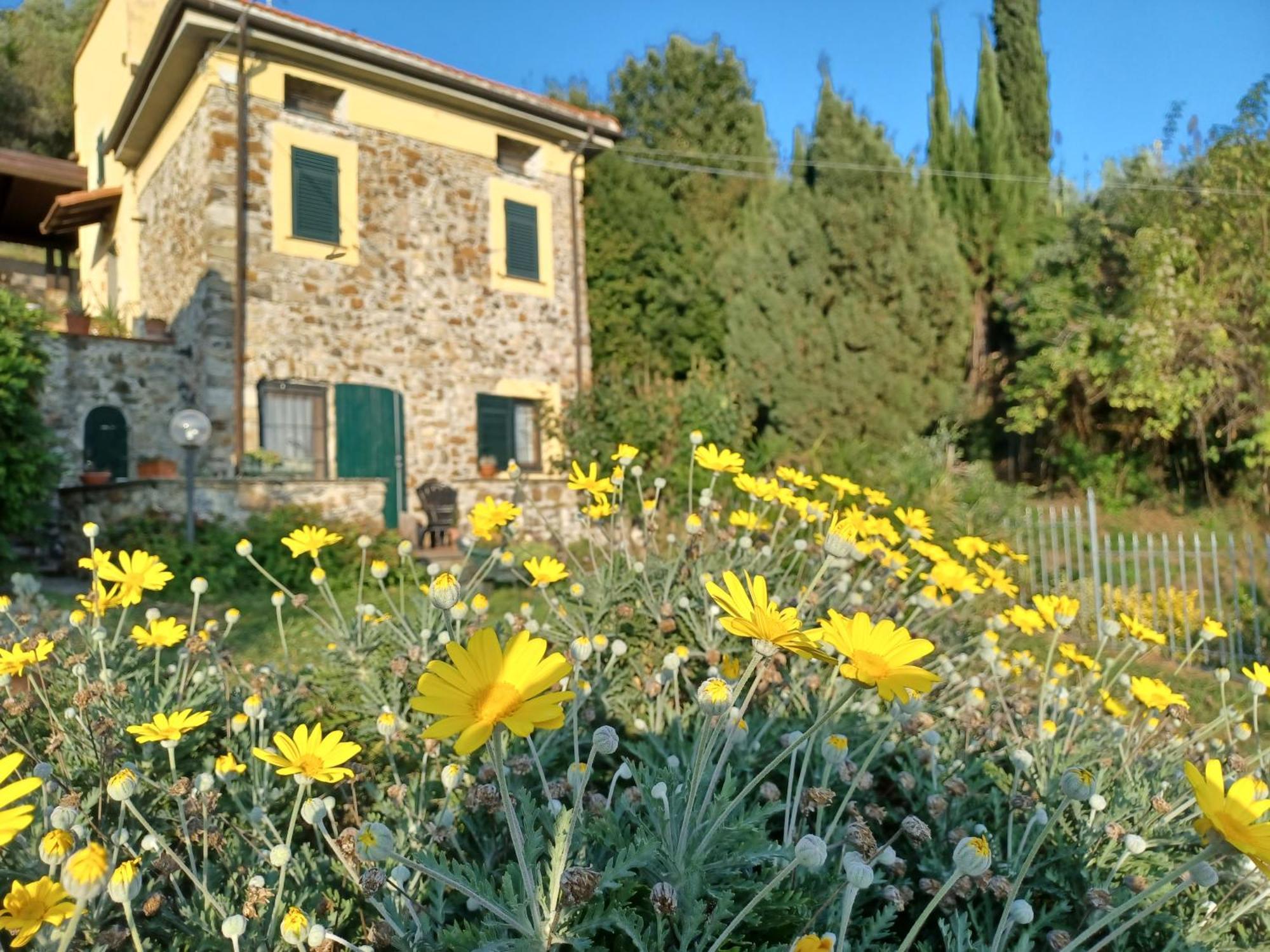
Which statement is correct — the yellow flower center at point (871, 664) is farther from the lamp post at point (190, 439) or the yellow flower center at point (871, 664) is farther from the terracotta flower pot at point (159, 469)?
the terracotta flower pot at point (159, 469)

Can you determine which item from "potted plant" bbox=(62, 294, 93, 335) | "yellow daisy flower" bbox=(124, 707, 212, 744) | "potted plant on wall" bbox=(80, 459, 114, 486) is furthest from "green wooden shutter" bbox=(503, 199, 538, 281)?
"yellow daisy flower" bbox=(124, 707, 212, 744)

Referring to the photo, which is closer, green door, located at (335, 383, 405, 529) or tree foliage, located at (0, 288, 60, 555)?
tree foliage, located at (0, 288, 60, 555)

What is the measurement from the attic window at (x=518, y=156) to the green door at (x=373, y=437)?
12.4 ft

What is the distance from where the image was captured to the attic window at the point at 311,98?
8.42 m

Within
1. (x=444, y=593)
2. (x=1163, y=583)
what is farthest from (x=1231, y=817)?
(x=1163, y=583)

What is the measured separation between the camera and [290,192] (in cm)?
821

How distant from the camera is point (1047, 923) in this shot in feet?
4.48

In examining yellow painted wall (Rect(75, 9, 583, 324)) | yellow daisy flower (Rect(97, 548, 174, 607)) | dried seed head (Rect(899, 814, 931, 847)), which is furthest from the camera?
yellow painted wall (Rect(75, 9, 583, 324))

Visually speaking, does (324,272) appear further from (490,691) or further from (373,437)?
(490,691)

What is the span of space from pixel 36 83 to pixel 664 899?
799 inches

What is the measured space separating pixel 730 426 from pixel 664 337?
9.54 ft

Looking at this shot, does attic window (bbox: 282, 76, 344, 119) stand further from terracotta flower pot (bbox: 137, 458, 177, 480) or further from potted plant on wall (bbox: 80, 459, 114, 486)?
potted plant on wall (bbox: 80, 459, 114, 486)

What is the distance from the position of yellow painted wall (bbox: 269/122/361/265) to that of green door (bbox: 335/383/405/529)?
154cm

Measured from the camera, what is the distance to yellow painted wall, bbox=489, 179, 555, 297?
32.1 feet
